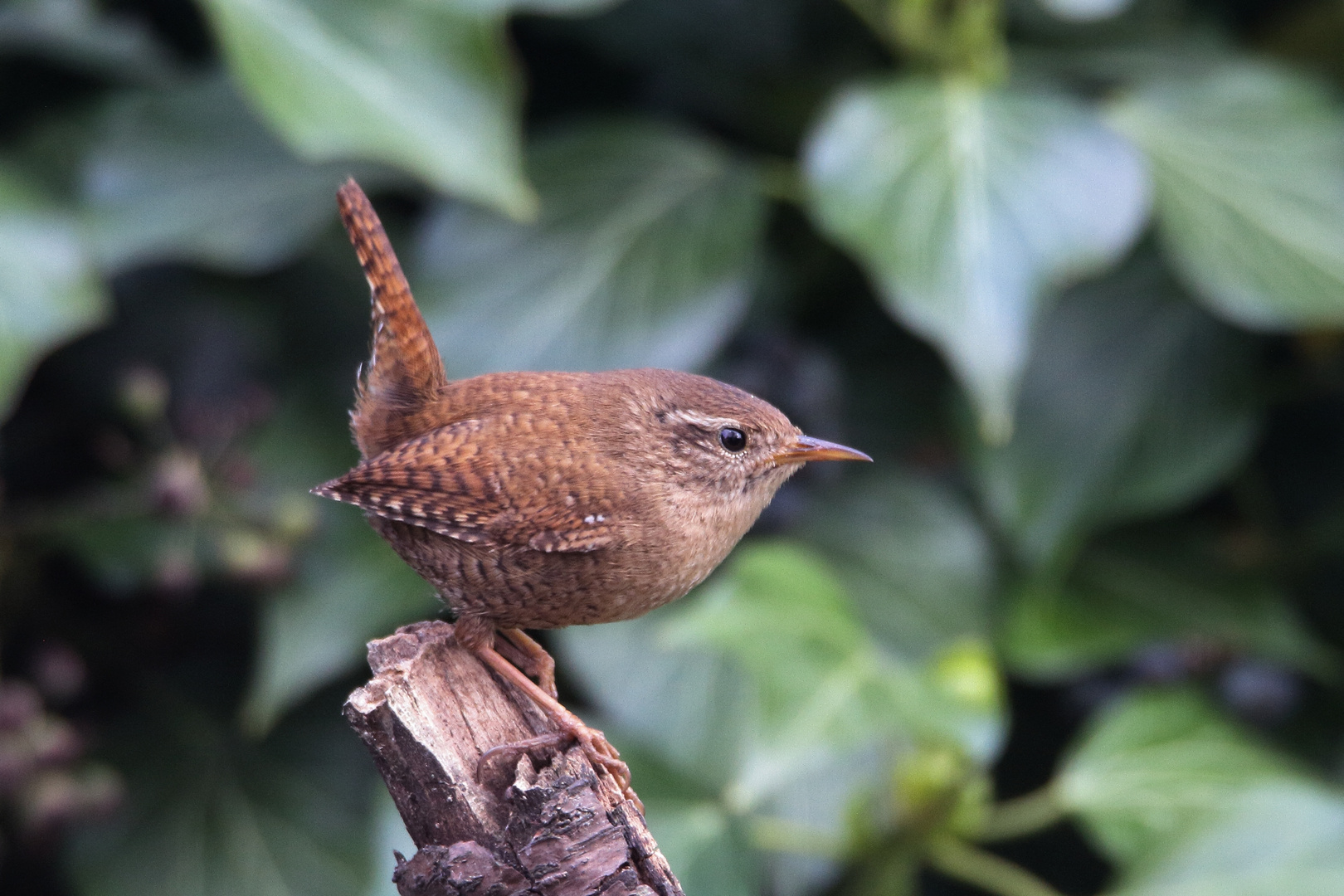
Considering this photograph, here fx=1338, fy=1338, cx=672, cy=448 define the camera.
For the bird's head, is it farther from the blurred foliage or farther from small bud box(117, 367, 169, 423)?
small bud box(117, 367, 169, 423)

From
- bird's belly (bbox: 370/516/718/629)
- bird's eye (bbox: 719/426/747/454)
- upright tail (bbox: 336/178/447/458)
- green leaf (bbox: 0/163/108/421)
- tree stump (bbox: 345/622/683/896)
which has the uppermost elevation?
green leaf (bbox: 0/163/108/421)

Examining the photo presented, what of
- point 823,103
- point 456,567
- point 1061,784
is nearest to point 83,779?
point 456,567

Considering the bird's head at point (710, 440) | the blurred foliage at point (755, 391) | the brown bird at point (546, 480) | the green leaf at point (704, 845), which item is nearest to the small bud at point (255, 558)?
the blurred foliage at point (755, 391)

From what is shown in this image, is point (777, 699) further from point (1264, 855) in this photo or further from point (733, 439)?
point (1264, 855)

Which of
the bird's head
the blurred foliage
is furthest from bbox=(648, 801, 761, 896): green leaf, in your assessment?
the bird's head

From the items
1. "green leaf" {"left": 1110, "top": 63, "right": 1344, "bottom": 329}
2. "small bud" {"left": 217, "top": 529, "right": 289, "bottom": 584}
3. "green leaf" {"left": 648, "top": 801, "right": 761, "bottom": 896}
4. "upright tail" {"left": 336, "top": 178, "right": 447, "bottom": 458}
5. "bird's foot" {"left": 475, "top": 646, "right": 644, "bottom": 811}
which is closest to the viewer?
"bird's foot" {"left": 475, "top": 646, "right": 644, "bottom": 811}

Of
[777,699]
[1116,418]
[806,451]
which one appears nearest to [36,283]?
[777,699]

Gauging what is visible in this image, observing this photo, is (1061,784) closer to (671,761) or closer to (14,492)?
(671,761)
